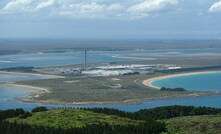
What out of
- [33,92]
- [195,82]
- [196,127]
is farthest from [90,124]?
[195,82]

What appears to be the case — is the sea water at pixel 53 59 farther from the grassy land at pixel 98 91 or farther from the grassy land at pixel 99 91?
the grassy land at pixel 98 91

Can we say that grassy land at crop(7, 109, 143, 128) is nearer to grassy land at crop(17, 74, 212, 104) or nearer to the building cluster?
grassy land at crop(17, 74, 212, 104)

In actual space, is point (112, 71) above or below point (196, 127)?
above

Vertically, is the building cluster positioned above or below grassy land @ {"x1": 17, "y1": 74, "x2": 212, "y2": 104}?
above

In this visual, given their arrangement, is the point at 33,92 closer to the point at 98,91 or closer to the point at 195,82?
the point at 98,91

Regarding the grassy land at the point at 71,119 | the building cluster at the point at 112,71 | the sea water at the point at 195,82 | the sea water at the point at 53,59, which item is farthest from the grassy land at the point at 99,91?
the sea water at the point at 53,59

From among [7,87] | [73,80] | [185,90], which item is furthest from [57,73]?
[185,90]

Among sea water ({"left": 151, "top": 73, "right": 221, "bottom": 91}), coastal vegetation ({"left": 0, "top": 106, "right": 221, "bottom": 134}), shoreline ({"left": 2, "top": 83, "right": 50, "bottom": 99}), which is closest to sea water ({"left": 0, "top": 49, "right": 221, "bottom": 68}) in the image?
shoreline ({"left": 2, "top": 83, "right": 50, "bottom": 99})

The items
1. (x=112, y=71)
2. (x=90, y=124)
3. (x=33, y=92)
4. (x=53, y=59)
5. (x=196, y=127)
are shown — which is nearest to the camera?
(x=90, y=124)

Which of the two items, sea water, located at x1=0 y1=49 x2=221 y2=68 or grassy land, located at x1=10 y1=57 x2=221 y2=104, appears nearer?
grassy land, located at x1=10 y1=57 x2=221 y2=104

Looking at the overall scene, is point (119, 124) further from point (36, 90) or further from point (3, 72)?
point (3, 72)
